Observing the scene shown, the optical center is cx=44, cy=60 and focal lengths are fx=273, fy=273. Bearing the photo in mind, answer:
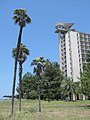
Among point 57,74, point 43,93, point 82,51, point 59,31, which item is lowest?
point 43,93

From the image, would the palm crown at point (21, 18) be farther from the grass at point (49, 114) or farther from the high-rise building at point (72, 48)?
the high-rise building at point (72, 48)

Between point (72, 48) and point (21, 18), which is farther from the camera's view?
point (72, 48)

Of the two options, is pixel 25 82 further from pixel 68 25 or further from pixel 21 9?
pixel 21 9

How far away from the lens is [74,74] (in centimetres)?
13612

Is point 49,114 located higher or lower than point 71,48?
lower

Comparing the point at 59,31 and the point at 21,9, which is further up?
the point at 59,31

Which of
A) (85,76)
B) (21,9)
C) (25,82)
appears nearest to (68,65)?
(25,82)

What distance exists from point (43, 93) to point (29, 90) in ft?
40.0

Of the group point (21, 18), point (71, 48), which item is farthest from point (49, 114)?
point (71, 48)

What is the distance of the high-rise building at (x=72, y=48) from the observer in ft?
456

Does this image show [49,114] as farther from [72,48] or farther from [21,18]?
[72,48]

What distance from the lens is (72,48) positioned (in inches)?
5635

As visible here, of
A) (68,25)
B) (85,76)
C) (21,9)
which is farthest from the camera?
(68,25)

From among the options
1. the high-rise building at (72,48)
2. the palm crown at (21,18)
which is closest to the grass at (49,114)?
the palm crown at (21,18)
